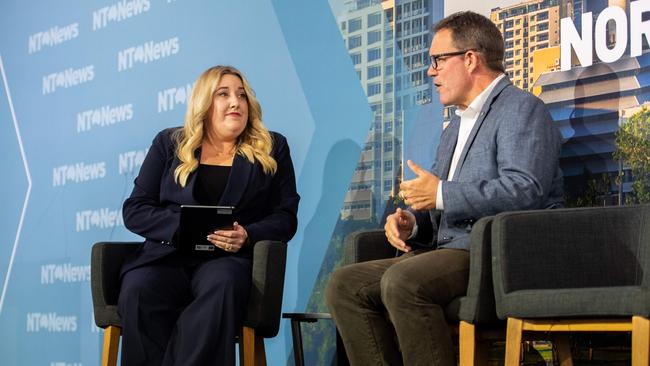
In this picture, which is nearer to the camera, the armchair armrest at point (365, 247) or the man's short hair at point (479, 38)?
the man's short hair at point (479, 38)

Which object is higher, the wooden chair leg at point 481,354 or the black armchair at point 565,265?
Result: the black armchair at point 565,265

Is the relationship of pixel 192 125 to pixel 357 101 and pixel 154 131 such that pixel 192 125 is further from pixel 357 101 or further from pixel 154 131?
pixel 154 131

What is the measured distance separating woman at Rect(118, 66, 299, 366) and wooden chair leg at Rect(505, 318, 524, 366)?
110 centimetres

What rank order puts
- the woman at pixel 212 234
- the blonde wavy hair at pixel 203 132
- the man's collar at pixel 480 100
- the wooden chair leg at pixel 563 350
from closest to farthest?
1. the wooden chair leg at pixel 563 350
2. the man's collar at pixel 480 100
3. the woman at pixel 212 234
4. the blonde wavy hair at pixel 203 132

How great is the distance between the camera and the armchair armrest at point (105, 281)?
143 inches

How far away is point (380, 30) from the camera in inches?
169

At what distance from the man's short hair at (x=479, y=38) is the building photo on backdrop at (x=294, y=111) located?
0.48m

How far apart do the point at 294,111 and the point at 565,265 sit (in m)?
2.19

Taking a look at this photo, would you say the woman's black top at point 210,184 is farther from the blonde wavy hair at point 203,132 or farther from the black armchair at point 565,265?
the black armchair at point 565,265

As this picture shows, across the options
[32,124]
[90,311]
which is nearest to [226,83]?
[90,311]

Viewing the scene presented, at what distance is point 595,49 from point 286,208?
1.33 metres

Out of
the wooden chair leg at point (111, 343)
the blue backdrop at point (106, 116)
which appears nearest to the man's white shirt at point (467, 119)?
the blue backdrop at point (106, 116)

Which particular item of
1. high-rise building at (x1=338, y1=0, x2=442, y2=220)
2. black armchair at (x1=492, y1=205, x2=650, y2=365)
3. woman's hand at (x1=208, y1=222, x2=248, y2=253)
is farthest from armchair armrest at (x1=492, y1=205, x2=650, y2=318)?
high-rise building at (x1=338, y1=0, x2=442, y2=220)

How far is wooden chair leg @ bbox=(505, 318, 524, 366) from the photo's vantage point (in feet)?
8.55
